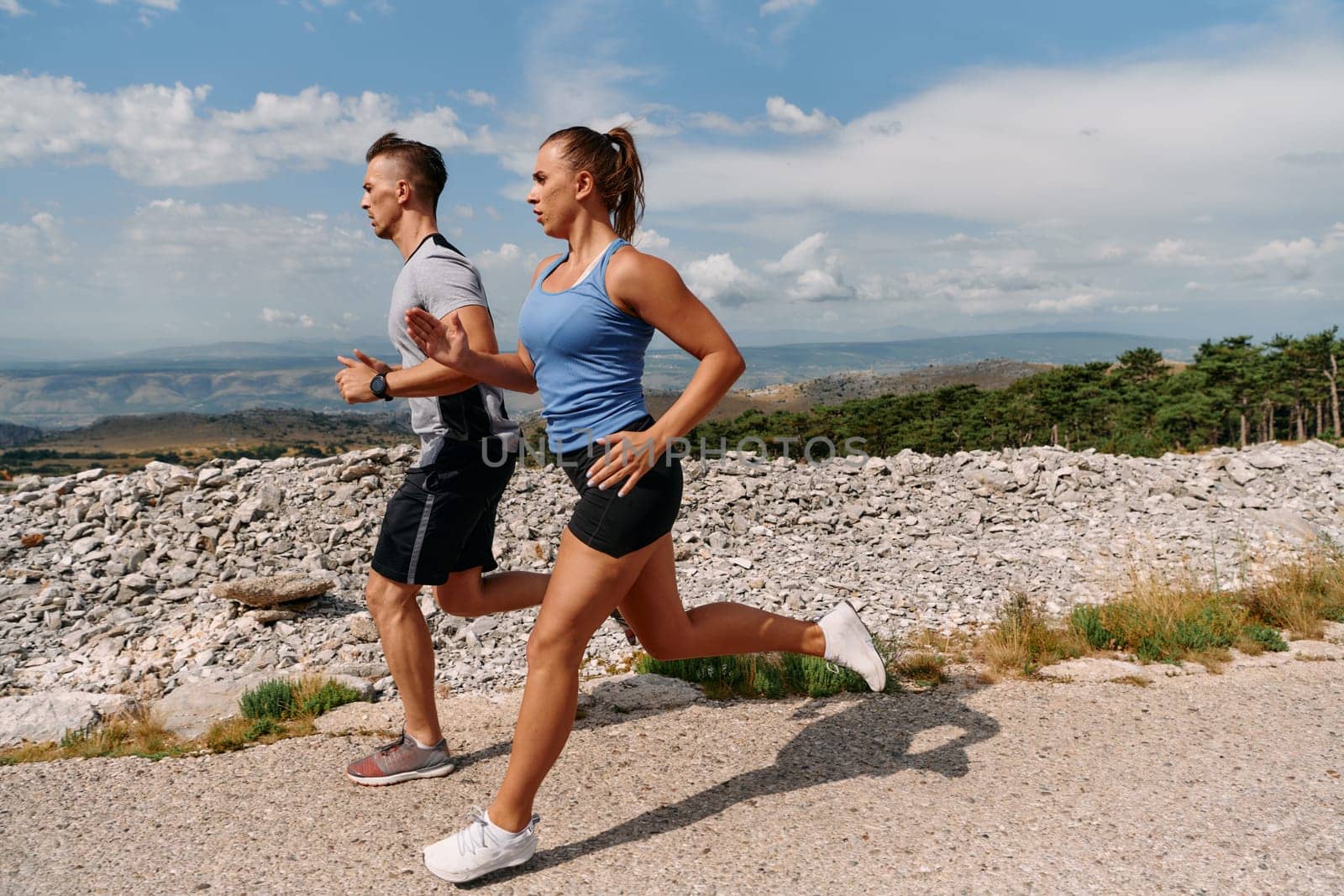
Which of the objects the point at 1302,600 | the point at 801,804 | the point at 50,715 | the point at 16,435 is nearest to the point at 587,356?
the point at 801,804

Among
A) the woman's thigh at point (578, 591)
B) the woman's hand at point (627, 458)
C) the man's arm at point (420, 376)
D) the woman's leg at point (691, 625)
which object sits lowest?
the woman's leg at point (691, 625)

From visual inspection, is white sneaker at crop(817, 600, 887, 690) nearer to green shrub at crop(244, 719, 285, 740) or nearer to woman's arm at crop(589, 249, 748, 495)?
woman's arm at crop(589, 249, 748, 495)

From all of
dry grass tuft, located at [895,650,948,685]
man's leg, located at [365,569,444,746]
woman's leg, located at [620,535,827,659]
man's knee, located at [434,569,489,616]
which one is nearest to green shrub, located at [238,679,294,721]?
man's leg, located at [365,569,444,746]

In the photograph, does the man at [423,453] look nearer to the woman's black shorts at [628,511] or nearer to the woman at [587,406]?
the woman at [587,406]

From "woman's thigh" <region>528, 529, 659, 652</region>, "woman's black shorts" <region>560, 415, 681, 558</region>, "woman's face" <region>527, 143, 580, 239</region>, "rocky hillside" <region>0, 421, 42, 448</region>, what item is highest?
"woman's face" <region>527, 143, 580, 239</region>

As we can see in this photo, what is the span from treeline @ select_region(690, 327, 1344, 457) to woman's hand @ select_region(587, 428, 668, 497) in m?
44.7

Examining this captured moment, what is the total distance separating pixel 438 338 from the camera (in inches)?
109

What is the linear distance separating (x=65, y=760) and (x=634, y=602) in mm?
2901

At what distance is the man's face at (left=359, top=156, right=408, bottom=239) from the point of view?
3.47 meters

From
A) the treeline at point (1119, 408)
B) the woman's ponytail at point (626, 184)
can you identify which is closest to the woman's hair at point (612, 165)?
the woman's ponytail at point (626, 184)

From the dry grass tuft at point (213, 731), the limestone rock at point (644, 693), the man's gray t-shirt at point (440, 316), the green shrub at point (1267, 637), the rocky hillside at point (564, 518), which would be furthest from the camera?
the rocky hillside at point (564, 518)

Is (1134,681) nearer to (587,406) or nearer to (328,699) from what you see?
(587,406)

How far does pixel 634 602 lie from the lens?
121 inches

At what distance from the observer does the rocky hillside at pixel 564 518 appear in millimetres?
6648
